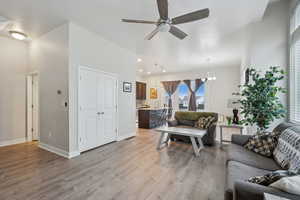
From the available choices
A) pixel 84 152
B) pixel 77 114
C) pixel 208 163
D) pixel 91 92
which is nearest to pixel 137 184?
pixel 208 163

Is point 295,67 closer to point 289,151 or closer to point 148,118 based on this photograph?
point 289,151

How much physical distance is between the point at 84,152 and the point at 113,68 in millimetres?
2418

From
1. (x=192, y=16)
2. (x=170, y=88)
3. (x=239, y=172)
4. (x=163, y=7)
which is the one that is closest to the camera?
(x=239, y=172)

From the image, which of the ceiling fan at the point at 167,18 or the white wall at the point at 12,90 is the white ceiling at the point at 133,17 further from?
the white wall at the point at 12,90

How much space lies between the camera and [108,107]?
400 centimetres

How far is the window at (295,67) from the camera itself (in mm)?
2561

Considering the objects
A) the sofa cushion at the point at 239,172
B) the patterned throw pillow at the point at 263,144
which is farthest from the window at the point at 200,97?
the sofa cushion at the point at 239,172

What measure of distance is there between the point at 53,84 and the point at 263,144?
448 centimetres

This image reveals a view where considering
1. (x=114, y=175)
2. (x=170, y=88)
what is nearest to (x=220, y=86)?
(x=170, y=88)

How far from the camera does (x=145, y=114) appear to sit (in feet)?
20.8

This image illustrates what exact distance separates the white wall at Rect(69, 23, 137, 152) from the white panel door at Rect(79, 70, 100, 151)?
0.15m

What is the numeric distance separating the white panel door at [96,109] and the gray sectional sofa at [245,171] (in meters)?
3.04

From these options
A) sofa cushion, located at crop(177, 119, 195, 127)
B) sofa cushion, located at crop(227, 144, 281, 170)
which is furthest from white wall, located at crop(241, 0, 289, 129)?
sofa cushion, located at crop(177, 119, 195, 127)

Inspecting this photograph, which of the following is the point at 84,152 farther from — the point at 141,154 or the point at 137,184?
the point at 137,184
